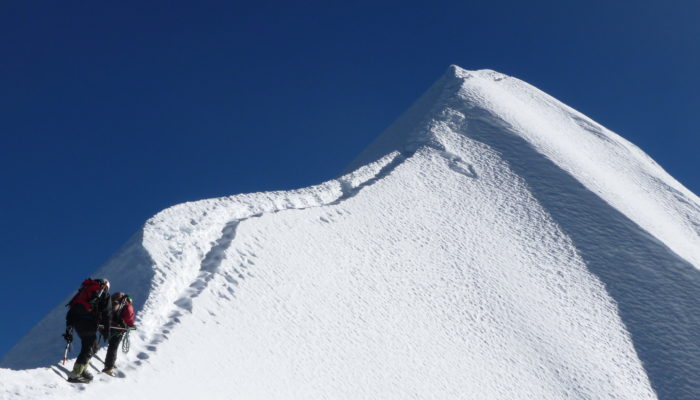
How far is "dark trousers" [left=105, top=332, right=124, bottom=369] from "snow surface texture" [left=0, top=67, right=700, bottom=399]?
0.25 m

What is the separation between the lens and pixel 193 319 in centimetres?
1279

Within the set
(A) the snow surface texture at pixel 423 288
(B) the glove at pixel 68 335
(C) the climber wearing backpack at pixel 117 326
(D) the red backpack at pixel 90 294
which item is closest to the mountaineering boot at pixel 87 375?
(A) the snow surface texture at pixel 423 288

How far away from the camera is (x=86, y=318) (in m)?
9.74

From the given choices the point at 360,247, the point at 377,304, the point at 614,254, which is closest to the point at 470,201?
the point at 614,254

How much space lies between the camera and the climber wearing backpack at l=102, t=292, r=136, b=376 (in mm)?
10164

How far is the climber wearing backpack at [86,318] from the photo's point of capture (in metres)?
9.62

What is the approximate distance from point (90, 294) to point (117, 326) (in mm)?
670

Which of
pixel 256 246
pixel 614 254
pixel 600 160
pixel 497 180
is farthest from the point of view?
pixel 600 160

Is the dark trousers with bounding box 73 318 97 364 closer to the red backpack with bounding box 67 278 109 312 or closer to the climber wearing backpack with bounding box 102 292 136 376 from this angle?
the red backpack with bounding box 67 278 109 312

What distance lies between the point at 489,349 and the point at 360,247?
470 cm

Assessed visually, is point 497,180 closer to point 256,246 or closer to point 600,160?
point 600,160

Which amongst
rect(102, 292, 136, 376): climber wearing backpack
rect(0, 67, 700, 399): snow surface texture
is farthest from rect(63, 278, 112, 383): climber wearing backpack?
rect(0, 67, 700, 399): snow surface texture

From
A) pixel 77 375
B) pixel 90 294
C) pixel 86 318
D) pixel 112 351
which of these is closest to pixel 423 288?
pixel 112 351

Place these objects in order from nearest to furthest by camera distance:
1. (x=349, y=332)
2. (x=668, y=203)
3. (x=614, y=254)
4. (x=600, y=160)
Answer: (x=349, y=332)
(x=614, y=254)
(x=668, y=203)
(x=600, y=160)
